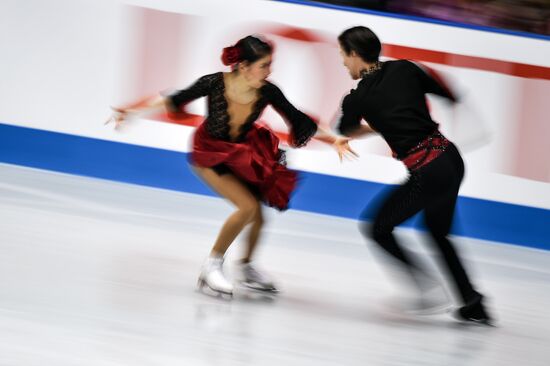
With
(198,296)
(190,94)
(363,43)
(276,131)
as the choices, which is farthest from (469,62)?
(198,296)

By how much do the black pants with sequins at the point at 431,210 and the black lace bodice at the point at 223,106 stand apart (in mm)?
475

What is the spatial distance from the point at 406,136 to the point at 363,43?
393 millimetres

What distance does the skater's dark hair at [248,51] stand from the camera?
411 cm

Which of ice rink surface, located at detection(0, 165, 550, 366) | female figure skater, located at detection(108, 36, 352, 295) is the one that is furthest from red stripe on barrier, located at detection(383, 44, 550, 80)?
female figure skater, located at detection(108, 36, 352, 295)

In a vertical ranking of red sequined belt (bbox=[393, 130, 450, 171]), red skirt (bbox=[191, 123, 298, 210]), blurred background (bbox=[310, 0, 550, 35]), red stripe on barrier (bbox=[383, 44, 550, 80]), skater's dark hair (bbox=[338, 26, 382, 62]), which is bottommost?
red stripe on barrier (bbox=[383, 44, 550, 80])

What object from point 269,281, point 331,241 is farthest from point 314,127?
point 331,241

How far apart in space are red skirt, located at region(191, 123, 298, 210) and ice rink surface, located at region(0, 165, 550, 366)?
1.43 feet

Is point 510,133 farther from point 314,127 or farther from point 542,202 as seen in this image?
point 314,127

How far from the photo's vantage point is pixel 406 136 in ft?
13.3

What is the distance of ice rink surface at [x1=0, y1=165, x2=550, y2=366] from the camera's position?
3334mm

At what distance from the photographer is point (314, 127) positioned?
432cm

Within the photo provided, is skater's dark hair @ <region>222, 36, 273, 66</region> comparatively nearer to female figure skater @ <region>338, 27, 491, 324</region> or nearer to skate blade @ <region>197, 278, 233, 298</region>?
female figure skater @ <region>338, 27, 491, 324</region>

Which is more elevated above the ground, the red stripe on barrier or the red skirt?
Answer: the red skirt

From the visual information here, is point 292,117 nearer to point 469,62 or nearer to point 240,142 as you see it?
point 240,142
